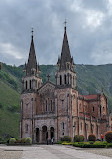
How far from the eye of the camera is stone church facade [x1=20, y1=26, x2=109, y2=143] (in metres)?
61.5

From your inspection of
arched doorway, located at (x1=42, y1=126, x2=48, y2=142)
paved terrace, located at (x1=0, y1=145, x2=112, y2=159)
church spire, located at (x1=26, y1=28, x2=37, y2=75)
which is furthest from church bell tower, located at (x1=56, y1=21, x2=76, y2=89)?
paved terrace, located at (x1=0, y1=145, x2=112, y2=159)

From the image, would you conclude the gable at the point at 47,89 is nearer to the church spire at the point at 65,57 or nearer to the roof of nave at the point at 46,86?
the roof of nave at the point at 46,86

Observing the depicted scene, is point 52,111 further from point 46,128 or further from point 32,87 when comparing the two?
point 32,87

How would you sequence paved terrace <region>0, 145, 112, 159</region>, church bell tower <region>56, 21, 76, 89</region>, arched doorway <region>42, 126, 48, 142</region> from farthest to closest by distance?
arched doorway <region>42, 126, 48, 142</region> < church bell tower <region>56, 21, 76, 89</region> < paved terrace <region>0, 145, 112, 159</region>

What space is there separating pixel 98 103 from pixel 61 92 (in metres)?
19.6

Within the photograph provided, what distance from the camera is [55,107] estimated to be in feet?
207

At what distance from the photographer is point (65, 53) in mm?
67375

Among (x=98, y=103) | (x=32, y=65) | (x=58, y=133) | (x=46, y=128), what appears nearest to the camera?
(x=58, y=133)

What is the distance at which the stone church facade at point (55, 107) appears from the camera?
6150 centimetres

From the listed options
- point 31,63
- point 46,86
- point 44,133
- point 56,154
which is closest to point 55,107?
point 44,133

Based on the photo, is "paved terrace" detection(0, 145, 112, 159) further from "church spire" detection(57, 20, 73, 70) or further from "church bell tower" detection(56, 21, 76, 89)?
"church spire" detection(57, 20, 73, 70)

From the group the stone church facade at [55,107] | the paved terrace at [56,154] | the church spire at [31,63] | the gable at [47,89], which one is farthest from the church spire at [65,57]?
the paved terrace at [56,154]

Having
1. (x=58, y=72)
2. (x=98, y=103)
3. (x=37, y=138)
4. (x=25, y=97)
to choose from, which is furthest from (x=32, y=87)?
(x=98, y=103)

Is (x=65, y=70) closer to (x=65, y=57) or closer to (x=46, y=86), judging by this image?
(x=65, y=57)
